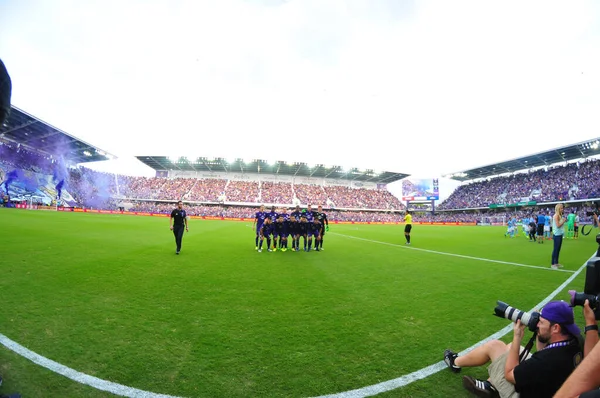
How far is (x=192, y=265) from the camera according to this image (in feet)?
25.7

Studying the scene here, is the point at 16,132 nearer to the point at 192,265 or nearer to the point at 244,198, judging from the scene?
the point at 244,198

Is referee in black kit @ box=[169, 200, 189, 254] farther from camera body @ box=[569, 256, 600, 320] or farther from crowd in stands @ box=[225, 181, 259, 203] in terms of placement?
crowd in stands @ box=[225, 181, 259, 203]

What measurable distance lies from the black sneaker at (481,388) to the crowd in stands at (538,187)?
2182 inches

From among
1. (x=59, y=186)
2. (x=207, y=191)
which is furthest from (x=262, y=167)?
(x=59, y=186)

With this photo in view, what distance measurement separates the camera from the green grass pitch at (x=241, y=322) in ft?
8.70

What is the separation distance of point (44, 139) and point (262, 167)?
3730cm

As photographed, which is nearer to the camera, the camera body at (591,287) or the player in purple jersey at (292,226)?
the camera body at (591,287)

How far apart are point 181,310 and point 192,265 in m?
3.65

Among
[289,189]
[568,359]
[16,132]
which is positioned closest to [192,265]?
[568,359]

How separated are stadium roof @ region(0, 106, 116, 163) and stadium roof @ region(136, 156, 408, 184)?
31.5ft

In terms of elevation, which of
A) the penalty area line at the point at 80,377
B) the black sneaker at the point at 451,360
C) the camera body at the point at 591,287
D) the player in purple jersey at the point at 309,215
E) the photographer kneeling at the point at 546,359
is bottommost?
the black sneaker at the point at 451,360

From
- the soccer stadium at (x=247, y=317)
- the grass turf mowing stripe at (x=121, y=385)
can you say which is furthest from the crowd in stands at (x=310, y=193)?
the grass turf mowing stripe at (x=121, y=385)

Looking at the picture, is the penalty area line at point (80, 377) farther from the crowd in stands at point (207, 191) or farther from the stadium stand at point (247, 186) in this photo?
the crowd in stands at point (207, 191)

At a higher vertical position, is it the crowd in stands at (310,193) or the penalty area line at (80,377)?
the crowd in stands at (310,193)
